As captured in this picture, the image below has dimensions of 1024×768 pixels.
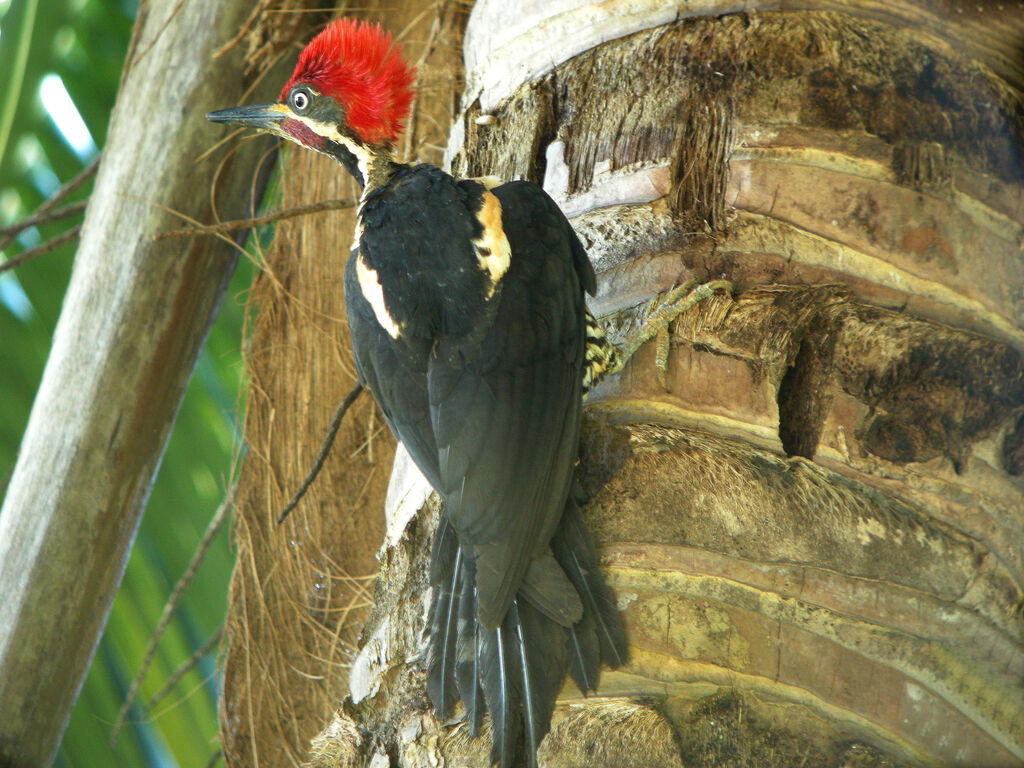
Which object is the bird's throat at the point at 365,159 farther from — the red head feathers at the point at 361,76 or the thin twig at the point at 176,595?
the thin twig at the point at 176,595

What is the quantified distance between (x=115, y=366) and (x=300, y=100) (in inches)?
30.9

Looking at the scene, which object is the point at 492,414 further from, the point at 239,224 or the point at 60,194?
the point at 60,194

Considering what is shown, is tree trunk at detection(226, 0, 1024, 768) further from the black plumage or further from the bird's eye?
the bird's eye

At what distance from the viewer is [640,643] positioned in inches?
57.8

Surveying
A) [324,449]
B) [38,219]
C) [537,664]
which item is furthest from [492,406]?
[38,219]

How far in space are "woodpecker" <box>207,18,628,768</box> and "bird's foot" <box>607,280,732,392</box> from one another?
10cm

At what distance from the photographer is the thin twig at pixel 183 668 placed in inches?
113

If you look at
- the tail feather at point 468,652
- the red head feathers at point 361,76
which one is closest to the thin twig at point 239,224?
the red head feathers at point 361,76

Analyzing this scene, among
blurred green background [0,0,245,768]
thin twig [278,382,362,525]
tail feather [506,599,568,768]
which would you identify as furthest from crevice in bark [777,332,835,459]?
blurred green background [0,0,245,768]

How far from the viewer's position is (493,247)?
1.96 metres

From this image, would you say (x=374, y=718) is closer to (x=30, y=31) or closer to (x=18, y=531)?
(x=18, y=531)

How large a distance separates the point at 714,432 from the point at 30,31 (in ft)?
7.54

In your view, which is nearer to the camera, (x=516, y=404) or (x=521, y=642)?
(x=521, y=642)

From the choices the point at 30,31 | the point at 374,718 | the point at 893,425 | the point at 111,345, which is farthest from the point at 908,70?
the point at 30,31
